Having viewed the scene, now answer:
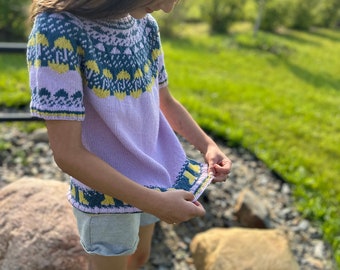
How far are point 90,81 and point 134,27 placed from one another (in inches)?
11.0

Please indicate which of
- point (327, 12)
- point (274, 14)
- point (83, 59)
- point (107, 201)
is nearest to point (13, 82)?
point (107, 201)

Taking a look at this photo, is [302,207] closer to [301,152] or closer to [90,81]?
[301,152]

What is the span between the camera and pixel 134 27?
154 centimetres

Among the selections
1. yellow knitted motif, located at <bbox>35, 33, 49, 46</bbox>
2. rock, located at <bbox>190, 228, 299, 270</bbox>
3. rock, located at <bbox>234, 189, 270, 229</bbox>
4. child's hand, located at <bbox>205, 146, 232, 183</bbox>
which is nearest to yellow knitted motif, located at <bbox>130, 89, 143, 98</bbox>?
yellow knitted motif, located at <bbox>35, 33, 49, 46</bbox>

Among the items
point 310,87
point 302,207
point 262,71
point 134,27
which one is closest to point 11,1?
point 262,71

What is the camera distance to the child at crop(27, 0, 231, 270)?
4.21 feet

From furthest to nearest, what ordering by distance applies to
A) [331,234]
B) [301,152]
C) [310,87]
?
1. [310,87]
2. [301,152]
3. [331,234]

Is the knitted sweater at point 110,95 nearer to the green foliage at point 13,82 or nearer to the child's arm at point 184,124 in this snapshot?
the child's arm at point 184,124

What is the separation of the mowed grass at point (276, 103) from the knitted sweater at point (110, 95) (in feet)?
6.49

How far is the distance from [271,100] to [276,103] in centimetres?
8

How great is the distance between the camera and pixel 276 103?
5.61m

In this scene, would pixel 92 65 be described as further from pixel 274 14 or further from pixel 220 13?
pixel 274 14

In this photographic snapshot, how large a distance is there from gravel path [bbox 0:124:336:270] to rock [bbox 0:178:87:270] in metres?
0.66

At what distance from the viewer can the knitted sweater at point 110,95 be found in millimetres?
1275
